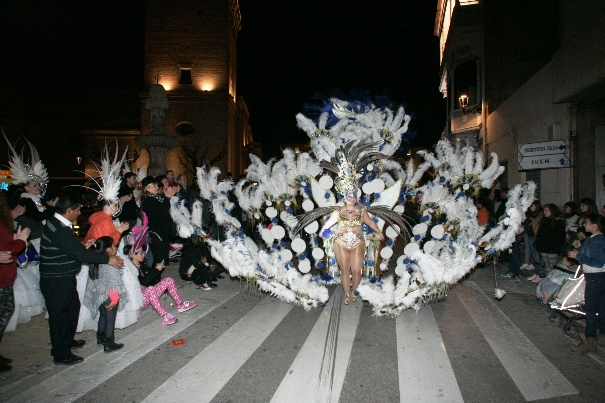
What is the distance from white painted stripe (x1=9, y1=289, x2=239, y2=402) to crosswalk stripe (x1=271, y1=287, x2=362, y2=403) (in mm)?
1844

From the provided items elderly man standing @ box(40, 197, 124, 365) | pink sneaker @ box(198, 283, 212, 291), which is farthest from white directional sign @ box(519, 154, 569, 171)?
elderly man standing @ box(40, 197, 124, 365)

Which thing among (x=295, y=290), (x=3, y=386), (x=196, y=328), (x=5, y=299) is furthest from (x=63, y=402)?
(x=295, y=290)

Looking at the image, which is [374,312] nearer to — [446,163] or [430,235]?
[430,235]

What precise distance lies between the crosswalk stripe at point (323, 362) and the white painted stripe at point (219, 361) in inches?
23.8

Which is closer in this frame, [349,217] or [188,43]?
[349,217]

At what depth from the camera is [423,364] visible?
4.32 meters

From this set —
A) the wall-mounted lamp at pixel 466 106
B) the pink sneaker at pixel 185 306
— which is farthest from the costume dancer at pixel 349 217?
the wall-mounted lamp at pixel 466 106

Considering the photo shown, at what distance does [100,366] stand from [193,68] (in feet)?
113

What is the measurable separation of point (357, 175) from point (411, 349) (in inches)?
110

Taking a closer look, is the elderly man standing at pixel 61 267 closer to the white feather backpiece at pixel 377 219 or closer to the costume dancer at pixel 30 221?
the costume dancer at pixel 30 221

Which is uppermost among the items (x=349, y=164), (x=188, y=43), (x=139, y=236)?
(x=188, y=43)

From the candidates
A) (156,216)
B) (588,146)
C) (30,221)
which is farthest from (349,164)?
(588,146)

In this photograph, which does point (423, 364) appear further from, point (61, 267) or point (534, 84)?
point (534, 84)

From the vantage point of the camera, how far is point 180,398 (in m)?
3.61
